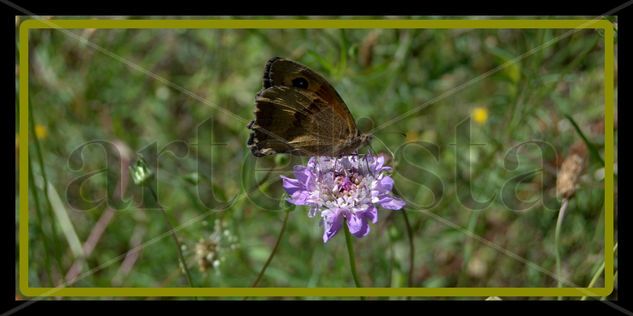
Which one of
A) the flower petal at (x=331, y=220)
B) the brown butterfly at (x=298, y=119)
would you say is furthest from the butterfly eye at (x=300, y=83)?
the flower petal at (x=331, y=220)

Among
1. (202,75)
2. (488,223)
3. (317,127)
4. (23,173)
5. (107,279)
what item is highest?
(202,75)

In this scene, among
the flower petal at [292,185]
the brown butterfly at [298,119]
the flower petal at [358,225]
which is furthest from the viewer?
the brown butterfly at [298,119]

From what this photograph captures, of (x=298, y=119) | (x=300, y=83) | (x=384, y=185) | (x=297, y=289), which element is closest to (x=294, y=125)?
(x=298, y=119)

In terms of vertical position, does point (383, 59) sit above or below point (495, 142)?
above

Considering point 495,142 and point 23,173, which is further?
point 495,142

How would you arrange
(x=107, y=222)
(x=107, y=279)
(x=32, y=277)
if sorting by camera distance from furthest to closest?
(x=107, y=222), (x=107, y=279), (x=32, y=277)

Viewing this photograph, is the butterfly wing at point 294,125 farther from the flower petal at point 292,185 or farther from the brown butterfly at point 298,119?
the flower petal at point 292,185

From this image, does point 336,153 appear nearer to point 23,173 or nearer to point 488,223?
point 23,173

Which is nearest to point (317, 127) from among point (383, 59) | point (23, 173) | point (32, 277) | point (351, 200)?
point (351, 200)
